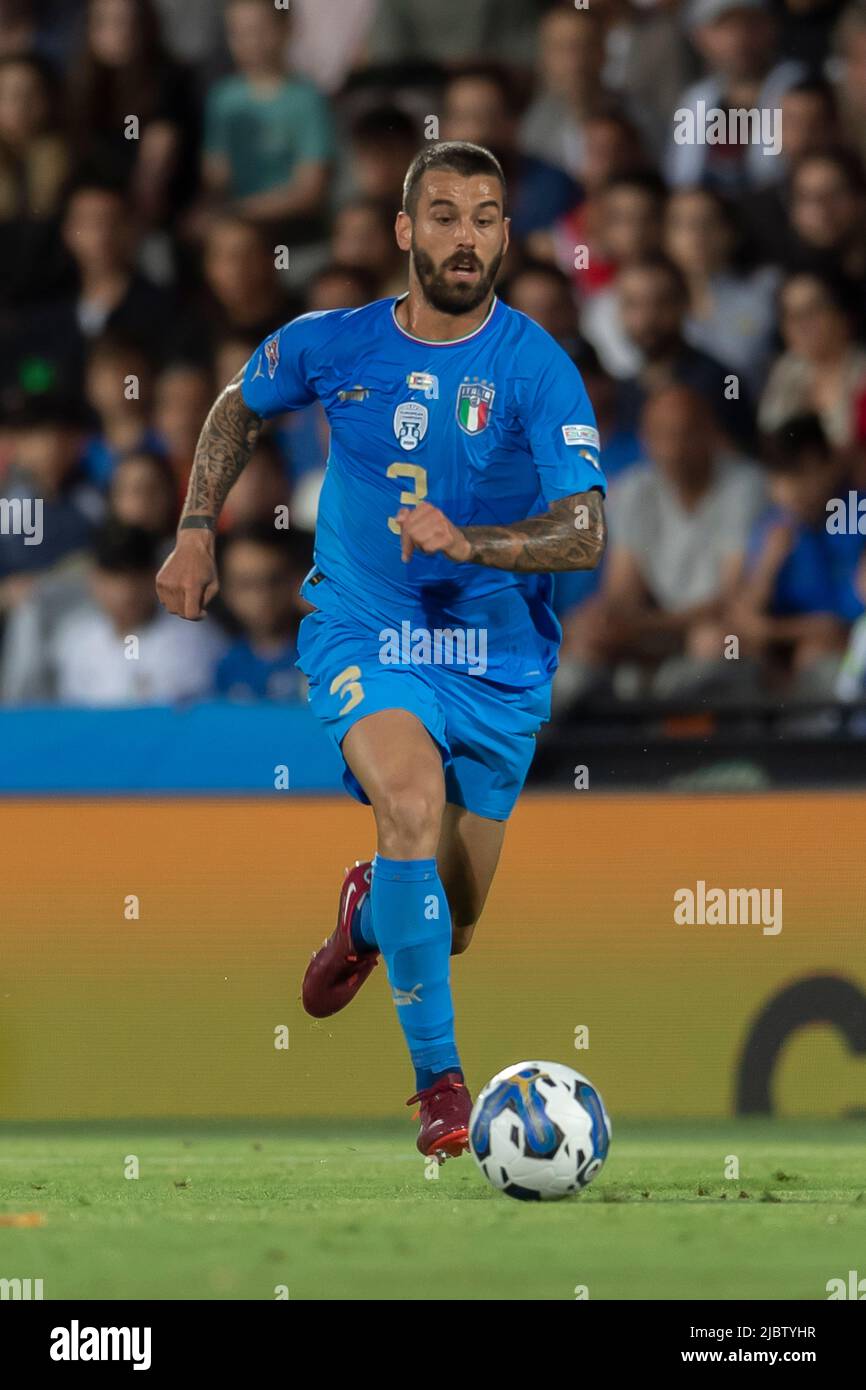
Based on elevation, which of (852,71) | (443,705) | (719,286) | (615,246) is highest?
(852,71)


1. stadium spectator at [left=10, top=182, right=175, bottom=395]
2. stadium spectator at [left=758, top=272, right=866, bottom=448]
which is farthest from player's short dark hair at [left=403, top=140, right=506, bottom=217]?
stadium spectator at [left=10, top=182, right=175, bottom=395]

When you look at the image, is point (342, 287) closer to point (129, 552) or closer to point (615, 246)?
point (615, 246)

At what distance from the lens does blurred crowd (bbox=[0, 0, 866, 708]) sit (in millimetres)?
8055

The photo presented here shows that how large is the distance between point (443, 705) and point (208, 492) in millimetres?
904

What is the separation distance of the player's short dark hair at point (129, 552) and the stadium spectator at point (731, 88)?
2.66m

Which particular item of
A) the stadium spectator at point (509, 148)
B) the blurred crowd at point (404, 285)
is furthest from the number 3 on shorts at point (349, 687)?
the stadium spectator at point (509, 148)

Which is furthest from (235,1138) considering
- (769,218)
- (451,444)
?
(769,218)

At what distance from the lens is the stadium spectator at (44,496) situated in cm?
851

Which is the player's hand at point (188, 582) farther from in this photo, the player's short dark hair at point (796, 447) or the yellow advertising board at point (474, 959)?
the player's short dark hair at point (796, 447)

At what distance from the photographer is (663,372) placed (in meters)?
8.48

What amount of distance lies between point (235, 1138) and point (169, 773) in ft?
4.09

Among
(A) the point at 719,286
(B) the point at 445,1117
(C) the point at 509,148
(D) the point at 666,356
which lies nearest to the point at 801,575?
(D) the point at 666,356

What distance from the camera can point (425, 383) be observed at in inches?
214

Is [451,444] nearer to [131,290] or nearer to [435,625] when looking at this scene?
[435,625]
